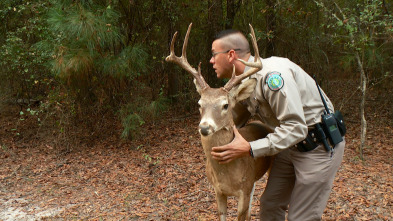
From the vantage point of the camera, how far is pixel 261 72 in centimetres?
269

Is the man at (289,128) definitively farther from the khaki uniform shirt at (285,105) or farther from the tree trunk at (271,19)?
the tree trunk at (271,19)

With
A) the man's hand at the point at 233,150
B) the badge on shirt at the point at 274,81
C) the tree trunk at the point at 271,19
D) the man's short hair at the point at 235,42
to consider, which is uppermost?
the tree trunk at the point at 271,19

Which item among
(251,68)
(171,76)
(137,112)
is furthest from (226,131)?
(171,76)

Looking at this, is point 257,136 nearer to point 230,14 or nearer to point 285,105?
point 285,105

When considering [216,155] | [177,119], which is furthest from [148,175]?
[216,155]

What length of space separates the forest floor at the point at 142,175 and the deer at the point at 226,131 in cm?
165

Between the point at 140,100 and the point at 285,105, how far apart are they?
19.3 ft

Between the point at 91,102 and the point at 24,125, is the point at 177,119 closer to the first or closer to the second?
the point at 91,102

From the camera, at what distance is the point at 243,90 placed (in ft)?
9.14

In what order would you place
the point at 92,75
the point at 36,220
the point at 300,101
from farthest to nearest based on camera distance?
1. the point at 92,75
2. the point at 36,220
3. the point at 300,101

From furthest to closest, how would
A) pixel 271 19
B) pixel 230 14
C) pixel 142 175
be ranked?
1. pixel 230 14
2. pixel 271 19
3. pixel 142 175

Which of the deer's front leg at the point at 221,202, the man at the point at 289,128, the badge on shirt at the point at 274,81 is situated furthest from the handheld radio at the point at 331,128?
the deer's front leg at the point at 221,202

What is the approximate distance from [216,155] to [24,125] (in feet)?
28.6

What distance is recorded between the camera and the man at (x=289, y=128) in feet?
8.19
